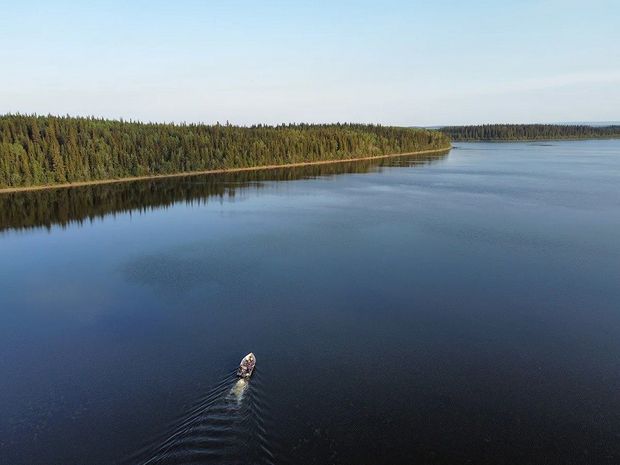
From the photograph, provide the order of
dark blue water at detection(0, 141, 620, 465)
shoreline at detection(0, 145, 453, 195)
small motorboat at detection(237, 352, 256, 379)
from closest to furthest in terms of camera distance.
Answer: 1. dark blue water at detection(0, 141, 620, 465)
2. small motorboat at detection(237, 352, 256, 379)
3. shoreline at detection(0, 145, 453, 195)

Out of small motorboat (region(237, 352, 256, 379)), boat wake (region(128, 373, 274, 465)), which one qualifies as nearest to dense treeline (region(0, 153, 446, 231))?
small motorboat (region(237, 352, 256, 379))

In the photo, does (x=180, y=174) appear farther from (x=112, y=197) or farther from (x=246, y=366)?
(x=246, y=366)

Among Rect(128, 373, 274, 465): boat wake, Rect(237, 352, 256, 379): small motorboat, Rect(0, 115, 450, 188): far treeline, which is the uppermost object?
Rect(0, 115, 450, 188): far treeline

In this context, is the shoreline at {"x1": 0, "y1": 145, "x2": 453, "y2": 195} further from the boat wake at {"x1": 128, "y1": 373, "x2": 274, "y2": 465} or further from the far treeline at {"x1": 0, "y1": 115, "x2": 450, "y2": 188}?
the boat wake at {"x1": 128, "y1": 373, "x2": 274, "y2": 465}

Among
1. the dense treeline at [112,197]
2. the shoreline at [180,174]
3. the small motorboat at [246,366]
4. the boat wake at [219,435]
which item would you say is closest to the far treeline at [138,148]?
the shoreline at [180,174]

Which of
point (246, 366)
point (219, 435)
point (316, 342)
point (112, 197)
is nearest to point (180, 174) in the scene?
point (112, 197)

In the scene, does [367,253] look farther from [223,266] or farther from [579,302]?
[579,302]
